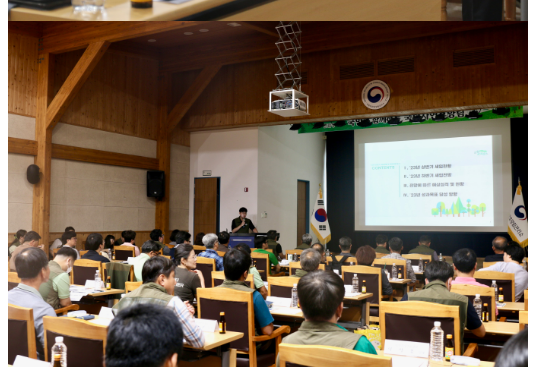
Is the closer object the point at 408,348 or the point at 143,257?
the point at 408,348

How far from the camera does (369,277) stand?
17.1 ft

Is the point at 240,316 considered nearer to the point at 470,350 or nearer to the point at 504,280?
the point at 470,350

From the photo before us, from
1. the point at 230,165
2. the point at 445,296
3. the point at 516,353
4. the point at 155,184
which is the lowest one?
the point at 445,296

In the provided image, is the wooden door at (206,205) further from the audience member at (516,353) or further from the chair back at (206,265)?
the audience member at (516,353)

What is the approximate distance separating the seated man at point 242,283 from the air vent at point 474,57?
7.33 metres

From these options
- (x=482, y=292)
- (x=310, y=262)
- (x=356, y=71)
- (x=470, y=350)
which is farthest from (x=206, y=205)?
(x=470, y=350)

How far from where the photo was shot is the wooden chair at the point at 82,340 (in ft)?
7.77

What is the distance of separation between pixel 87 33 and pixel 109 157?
Answer: 2.78 metres

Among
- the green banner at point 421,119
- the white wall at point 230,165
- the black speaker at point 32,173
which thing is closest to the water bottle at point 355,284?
the green banner at point 421,119

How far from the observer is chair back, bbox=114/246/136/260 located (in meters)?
7.34

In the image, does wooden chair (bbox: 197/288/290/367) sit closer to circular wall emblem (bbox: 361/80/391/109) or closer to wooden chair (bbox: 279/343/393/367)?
wooden chair (bbox: 279/343/393/367)

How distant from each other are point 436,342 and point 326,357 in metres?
1.16

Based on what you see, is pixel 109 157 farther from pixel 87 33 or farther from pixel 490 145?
pixel 490 145

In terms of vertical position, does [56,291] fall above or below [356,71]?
below
